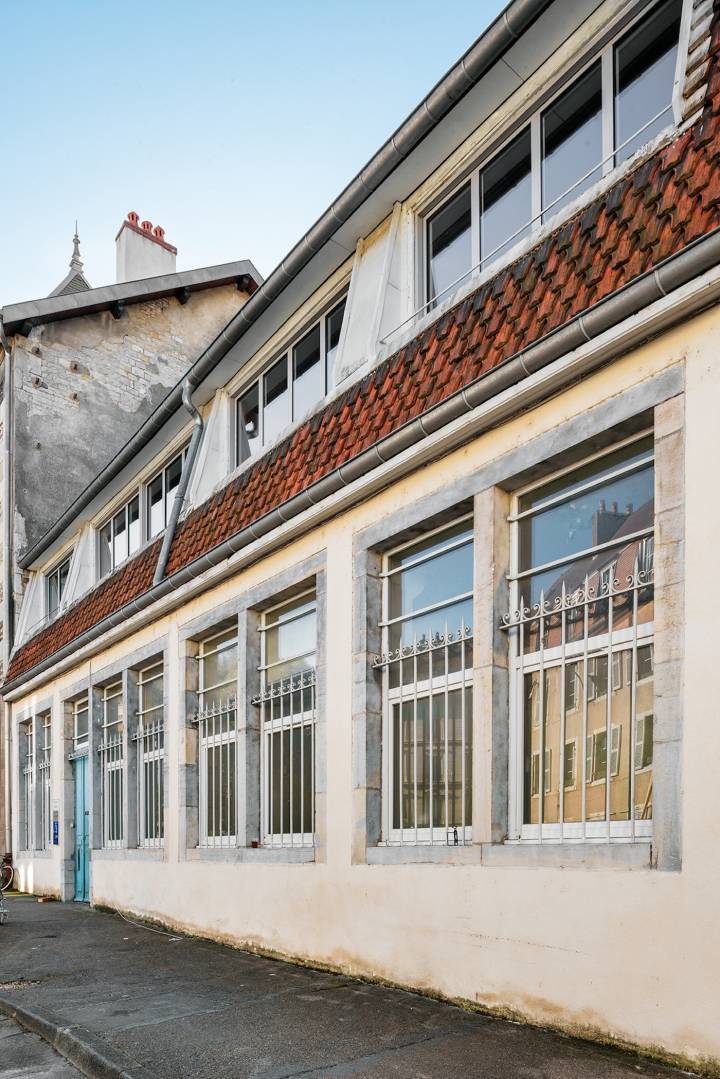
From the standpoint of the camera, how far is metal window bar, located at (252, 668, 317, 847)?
7.82 metres

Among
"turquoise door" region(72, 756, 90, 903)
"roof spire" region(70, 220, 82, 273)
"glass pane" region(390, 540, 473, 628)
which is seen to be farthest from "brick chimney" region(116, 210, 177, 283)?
"glass pane" region(390, 540, 473, 628)

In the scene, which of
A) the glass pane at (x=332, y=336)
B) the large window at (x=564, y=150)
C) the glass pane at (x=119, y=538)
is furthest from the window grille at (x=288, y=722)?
the glass pane at (x=119, y=538)

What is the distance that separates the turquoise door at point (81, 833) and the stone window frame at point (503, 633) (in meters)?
8.00

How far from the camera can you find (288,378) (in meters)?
9.29

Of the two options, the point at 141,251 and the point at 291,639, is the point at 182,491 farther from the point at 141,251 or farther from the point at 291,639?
the point at 141,251

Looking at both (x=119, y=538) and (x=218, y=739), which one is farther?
(x=119, y=538)

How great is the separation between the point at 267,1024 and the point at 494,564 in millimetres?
2859

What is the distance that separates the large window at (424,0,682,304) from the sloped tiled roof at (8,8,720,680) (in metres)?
0.42

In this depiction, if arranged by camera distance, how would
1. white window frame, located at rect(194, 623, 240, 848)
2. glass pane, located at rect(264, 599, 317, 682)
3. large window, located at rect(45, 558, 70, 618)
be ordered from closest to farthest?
glass pane, located at rect(264, 599, 317, 682) → white window frame, located at rect(194, 623, 240, 848) → large window, located at rect(45, 558, 70, 618)

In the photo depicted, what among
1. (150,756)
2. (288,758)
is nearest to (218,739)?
(288,758)

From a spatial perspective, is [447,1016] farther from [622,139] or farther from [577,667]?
[622,139]

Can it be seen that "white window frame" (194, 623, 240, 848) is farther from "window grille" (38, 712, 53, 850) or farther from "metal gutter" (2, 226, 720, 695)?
"window grille" (38, 712, 53, 850)

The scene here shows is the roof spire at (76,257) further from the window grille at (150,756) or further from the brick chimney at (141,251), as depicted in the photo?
the window grille at (150,756)

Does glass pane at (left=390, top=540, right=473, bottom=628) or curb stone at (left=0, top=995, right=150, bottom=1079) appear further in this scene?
glass pane at (left=390, top=540, right=473, bottom=628)
